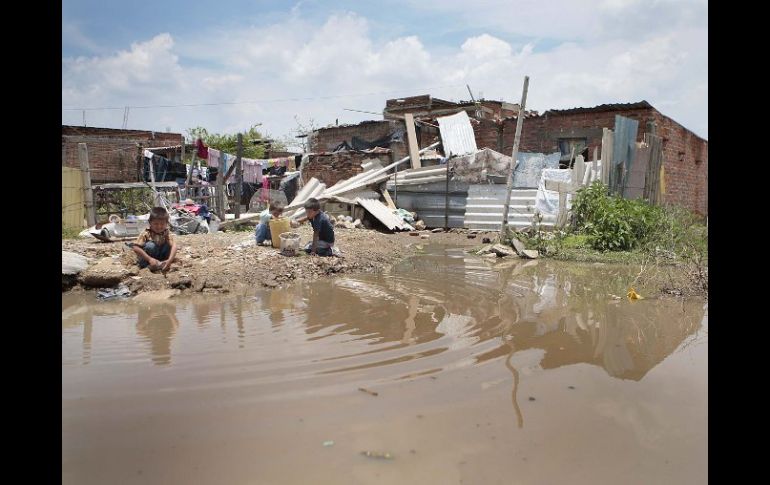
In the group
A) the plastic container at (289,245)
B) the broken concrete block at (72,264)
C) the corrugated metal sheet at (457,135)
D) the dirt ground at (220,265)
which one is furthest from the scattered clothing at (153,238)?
the corrugated metal sheet at (457,135)

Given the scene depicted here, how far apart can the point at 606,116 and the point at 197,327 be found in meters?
14.2

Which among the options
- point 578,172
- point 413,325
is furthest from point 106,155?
point 413,325

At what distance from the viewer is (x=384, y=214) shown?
14977mm

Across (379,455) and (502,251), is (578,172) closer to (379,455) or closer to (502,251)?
(502,251)

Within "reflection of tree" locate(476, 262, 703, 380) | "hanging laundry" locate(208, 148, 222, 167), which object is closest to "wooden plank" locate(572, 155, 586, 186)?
"reflection of tree" locate(476, 262, 703, 380)

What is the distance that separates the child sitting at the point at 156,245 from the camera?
7.24m

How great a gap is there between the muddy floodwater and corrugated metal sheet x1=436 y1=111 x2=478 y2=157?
1199cm

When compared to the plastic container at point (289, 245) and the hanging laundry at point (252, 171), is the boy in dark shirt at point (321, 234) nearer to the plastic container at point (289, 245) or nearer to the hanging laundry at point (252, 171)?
the plastic container at point (289, 245)

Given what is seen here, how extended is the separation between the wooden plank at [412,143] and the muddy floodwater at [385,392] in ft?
37.6

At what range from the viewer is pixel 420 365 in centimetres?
407
